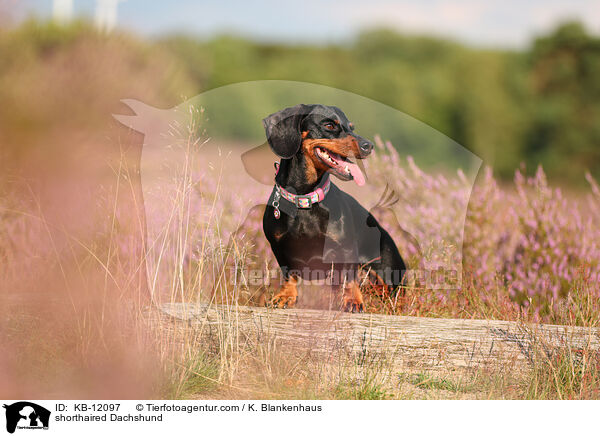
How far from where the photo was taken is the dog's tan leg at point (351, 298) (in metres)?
3.49

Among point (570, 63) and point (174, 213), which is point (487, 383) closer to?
point (174, 213)

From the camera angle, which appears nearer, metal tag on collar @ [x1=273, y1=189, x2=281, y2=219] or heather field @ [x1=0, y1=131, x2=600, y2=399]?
heather field @ [x1=0, y1=131, x2=600, y2=399]

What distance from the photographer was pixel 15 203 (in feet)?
14.3

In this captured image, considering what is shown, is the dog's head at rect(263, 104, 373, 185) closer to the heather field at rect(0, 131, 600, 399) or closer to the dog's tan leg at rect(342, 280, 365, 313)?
the heather field at rect(0, 131, 600, 399)

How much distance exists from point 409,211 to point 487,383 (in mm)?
1942

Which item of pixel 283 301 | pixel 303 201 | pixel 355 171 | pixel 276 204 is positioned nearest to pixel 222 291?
pixel 283 301

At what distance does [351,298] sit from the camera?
3.48 m

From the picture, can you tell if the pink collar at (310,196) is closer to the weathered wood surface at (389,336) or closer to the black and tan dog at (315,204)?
the black and tan dog at (315,204)

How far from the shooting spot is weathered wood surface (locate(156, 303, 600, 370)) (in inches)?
127

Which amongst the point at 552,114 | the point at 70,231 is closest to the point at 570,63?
the point at 552,114

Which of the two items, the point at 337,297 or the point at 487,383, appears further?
the point at 337,297
